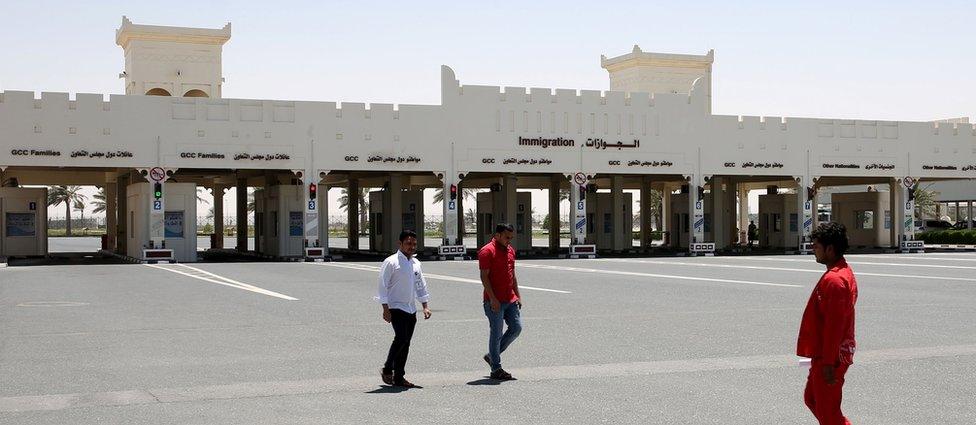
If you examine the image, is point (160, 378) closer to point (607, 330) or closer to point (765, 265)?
point (607, 330)

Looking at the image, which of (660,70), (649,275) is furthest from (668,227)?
(649,275)

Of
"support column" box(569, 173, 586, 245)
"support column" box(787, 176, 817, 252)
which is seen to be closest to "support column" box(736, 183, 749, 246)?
"support column" box(787, 176, 817, 252)

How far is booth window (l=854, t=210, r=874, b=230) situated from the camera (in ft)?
189

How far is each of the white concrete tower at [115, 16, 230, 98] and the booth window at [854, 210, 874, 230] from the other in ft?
106

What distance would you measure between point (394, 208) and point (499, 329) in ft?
129

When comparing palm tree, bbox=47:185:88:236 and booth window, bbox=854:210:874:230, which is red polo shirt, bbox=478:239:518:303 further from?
palm tree, bbox=47:185:88:236

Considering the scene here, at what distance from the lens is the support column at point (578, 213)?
4706cm

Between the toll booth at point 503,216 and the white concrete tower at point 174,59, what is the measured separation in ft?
45.6

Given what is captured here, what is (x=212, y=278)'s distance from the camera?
29344 millimetres

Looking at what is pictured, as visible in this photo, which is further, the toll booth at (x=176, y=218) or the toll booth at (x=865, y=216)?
the toll booth at (x=865, y=216)

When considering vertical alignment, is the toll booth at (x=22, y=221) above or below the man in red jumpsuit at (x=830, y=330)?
above

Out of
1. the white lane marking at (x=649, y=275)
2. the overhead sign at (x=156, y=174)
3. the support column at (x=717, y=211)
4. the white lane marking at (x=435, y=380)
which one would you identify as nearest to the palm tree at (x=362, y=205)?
the support column at (x=717, y=211)

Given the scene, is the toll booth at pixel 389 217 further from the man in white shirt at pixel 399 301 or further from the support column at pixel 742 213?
the man in white shirt at pixel 399 301

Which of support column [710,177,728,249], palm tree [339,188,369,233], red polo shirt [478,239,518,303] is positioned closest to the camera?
red polo shirt [478,239,518,303]
